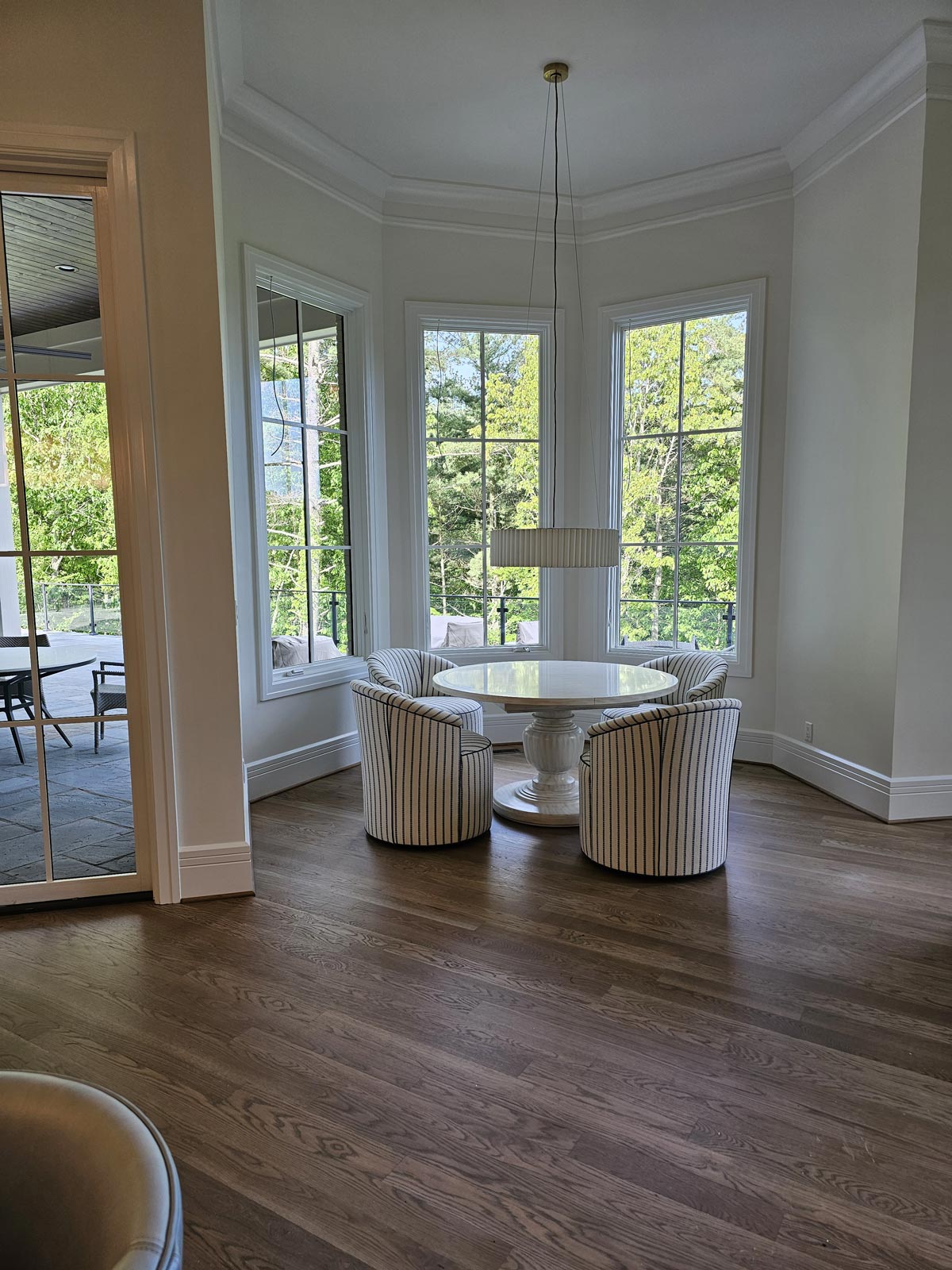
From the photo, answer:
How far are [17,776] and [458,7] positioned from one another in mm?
3498

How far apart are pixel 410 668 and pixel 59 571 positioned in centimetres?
198

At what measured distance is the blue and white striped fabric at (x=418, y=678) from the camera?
404 centimetres

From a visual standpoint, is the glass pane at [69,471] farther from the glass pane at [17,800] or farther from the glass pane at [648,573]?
the glass pane at [648,573]

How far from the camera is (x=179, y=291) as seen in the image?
2764 mm

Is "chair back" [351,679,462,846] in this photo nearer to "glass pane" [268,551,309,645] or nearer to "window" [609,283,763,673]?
"glass pane" [268,551,309,645]

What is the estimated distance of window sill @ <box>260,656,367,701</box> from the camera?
4.27 m

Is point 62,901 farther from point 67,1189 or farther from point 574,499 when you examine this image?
point 574,499

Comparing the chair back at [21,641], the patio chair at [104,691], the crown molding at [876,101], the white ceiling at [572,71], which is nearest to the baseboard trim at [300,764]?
the patio chair at [104,691]

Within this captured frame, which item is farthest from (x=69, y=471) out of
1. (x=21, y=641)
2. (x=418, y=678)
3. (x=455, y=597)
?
(x=455, y=597)

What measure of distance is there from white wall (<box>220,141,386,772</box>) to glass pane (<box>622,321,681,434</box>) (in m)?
1.64

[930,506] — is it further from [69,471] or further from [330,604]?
[69,471]

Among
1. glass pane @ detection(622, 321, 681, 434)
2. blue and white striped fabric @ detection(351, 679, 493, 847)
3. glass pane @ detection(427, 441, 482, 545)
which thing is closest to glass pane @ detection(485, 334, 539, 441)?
glass pane @ detection(427, 441, 482, 545)

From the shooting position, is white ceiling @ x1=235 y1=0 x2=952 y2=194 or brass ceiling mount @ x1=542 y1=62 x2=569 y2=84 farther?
brass ceiling mount @ x1=542 y1=62 x2=569 y2=84

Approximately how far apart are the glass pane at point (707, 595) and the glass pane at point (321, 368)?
2356mm
